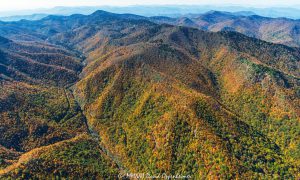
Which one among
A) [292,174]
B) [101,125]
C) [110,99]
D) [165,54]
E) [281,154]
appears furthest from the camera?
[165,54]

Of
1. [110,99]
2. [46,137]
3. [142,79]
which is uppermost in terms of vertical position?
[142,79]

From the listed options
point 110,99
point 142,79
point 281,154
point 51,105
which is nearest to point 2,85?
point 51,105

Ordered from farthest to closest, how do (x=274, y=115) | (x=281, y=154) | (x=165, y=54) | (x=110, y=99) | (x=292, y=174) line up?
1. (x=165, y=54)
2. (x=110, y=99)
3. (x=274, y=115)
4. (x=281, y=154)
5. (x=292, y=174)

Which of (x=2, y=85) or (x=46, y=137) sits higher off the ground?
(x=2, y=85)

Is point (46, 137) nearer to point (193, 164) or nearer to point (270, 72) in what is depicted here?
point (193, 164)

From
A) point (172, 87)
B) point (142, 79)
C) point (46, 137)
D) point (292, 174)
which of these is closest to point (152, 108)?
point (172, 87)

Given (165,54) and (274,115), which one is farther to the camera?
(165,54)
